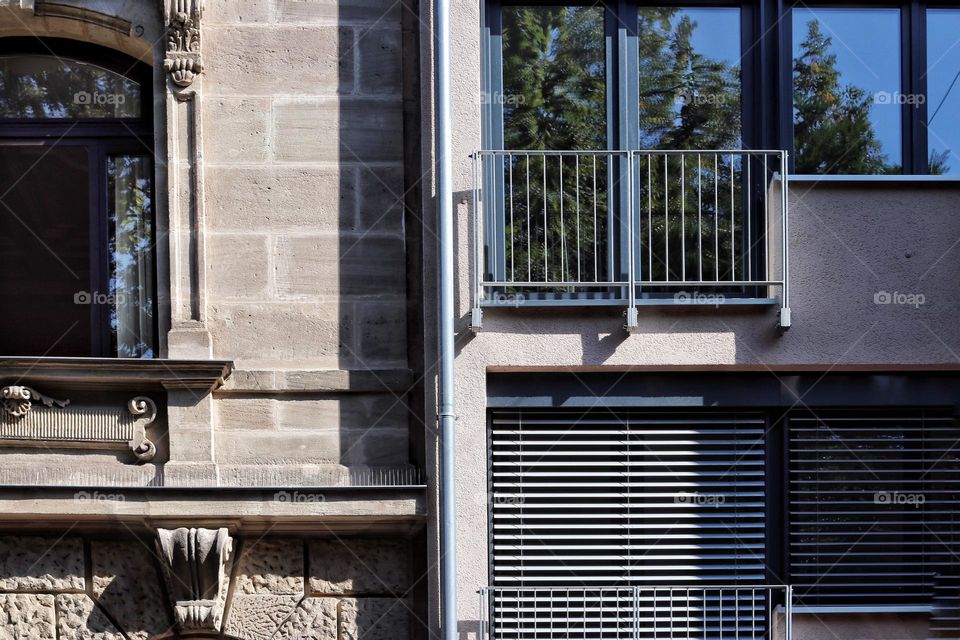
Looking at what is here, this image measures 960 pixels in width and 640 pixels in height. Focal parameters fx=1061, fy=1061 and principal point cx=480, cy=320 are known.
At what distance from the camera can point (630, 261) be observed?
8.47 meters

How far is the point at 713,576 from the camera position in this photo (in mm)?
8680

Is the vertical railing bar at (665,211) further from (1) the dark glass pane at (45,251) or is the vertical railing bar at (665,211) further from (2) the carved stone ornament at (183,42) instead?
(1) the dark glass pane at (45,251)

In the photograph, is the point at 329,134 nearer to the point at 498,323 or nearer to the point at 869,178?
the point at 498,323

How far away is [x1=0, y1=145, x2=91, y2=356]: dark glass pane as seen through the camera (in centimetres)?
902

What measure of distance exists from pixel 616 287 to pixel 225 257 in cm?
323

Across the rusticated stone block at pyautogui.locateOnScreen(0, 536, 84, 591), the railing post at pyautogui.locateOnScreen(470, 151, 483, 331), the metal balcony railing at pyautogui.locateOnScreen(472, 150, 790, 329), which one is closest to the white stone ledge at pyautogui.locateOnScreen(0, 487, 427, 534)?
the rusticated stone block at pyautogui.locateOnScreen(0, 536, 84, 591)

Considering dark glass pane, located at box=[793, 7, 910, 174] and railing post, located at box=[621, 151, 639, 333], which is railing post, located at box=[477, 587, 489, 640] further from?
dark glass pane, located at box=[793, 7, 910, 174]

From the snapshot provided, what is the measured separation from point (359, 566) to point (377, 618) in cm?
44

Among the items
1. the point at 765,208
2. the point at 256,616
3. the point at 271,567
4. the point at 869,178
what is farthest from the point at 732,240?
the point at 256,616

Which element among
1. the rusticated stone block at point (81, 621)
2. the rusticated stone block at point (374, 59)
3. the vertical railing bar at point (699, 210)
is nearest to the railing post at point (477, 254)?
the rusticated stone block at point (374, 59)

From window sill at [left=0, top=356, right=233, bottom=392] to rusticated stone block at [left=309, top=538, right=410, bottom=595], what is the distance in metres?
1.60

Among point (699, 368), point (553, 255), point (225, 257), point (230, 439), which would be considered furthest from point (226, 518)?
point (699, 368)

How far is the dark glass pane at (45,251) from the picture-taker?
9023 mm

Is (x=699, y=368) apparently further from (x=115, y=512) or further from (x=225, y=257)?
(x=115, y=512)
